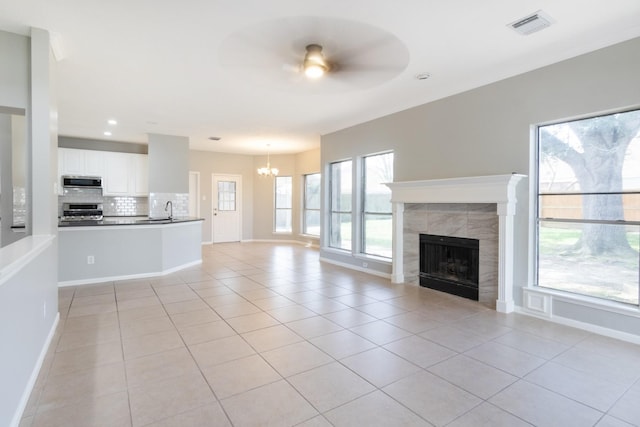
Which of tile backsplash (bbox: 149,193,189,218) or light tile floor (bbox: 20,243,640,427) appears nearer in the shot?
light tile floor (bbox: 20,243,640,427)

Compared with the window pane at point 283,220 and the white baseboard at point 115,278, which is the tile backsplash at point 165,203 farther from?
the window pane at point 283,220

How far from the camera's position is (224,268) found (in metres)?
6.29

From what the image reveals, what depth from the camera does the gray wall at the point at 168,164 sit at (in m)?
7.20

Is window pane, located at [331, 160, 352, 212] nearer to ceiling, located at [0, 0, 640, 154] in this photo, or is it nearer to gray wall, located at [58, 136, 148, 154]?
ceiling, located at [0, 0, 640, 154]

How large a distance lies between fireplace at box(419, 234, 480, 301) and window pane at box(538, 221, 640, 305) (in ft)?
2.59

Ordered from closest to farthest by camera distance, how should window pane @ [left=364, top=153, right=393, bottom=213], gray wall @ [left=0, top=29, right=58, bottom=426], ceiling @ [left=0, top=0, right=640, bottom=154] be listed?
gray wall @ [left=0, top=29, right=58, bottom=426]
ceiling @ [left=0, top=0, right=640, bottom=154]
window pane @ [left=364, top=153, right=393, bottom=213]

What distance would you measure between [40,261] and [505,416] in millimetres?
3477

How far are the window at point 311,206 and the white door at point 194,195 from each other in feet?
9.93

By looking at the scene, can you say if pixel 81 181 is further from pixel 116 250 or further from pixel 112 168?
pixel 116 250

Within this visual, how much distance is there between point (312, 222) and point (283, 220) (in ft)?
3.60

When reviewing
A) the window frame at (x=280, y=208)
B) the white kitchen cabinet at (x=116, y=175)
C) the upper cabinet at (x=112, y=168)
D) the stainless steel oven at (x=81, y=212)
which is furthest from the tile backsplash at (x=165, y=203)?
the window frame at (x=280, y=208)

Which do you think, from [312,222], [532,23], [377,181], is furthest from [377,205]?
[312,222]

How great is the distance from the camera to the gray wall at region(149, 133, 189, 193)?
7.20 meters

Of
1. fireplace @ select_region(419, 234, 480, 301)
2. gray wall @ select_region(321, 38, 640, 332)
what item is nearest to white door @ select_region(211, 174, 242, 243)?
gray wall @ select_region(321, 38, 640, 332)
